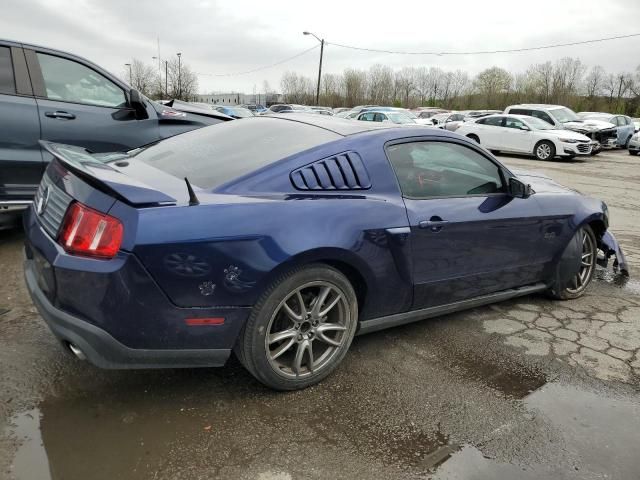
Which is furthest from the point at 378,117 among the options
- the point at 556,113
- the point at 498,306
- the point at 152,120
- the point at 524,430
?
the point at 524,430

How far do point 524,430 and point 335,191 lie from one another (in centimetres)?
155

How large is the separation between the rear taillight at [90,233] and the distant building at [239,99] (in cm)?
7617

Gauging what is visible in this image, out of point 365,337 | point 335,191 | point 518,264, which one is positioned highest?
point 335,191

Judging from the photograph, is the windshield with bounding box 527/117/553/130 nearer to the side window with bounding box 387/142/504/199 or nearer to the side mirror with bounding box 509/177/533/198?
the side mirror with bounding box 509/177/533/198

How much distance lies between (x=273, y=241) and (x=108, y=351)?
868mm

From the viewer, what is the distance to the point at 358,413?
2539 millimetres

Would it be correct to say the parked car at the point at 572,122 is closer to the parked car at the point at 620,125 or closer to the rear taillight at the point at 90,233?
the parked car at the point at 620,125

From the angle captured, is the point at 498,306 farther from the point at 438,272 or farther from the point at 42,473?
the point at 42,473

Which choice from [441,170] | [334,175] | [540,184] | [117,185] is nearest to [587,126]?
[540,184]

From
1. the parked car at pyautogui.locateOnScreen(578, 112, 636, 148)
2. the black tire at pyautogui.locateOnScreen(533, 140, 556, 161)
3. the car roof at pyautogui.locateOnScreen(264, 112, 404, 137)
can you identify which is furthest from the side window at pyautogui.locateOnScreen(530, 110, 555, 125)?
the car roof at pyautogui.locateOnScreen(264, 112, 404, 137)

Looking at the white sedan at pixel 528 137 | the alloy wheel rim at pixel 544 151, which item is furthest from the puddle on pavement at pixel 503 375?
the alloy wheel rim at pixel 544 151

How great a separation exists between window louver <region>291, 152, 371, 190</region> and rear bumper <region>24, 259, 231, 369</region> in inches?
37.7

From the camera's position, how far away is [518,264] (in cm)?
361

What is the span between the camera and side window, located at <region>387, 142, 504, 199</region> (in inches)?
121
